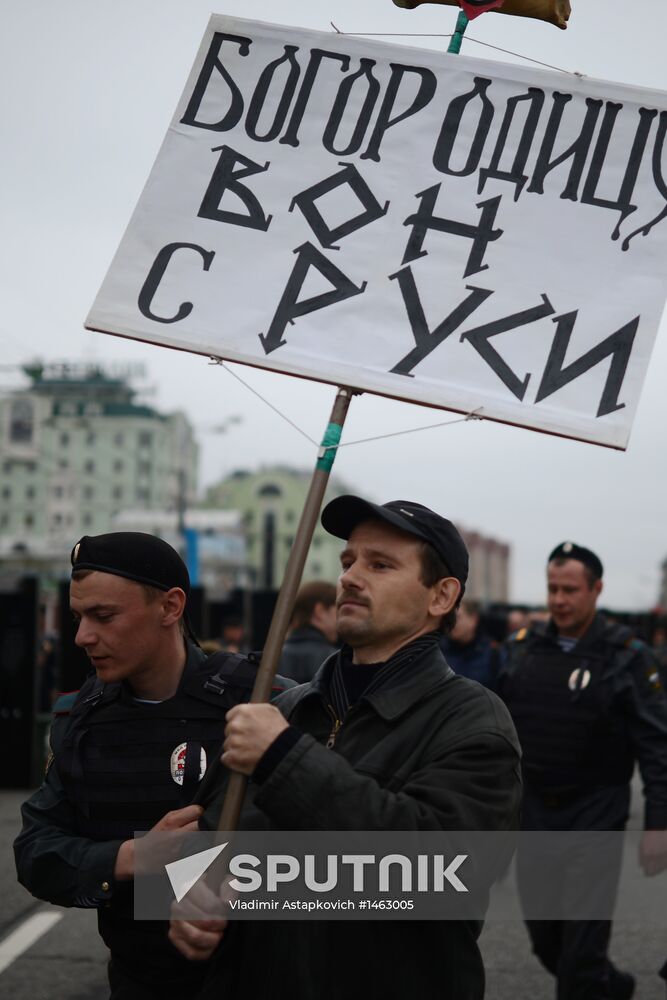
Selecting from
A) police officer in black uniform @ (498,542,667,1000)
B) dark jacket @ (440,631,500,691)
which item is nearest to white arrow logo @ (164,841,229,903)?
police officer in black uniform @ (498,542,667,1000)

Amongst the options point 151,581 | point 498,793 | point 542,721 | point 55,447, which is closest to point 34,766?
point 542,721

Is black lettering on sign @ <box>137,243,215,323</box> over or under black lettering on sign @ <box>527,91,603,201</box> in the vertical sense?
under

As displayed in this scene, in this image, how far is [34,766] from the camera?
13.3m

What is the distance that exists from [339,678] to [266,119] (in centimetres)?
132

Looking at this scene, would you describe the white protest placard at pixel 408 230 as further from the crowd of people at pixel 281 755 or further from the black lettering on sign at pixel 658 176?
the crowd of people at pixel 281 755

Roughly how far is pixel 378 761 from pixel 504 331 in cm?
97

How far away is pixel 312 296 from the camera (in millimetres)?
2951

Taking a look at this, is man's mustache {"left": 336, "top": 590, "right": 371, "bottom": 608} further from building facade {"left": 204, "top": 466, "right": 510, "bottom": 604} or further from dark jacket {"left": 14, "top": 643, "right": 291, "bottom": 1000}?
building facade {"left": 204, "top": 466, "right": 510, "bottom": 604}

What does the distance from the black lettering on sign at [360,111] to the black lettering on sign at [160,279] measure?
1.32 ft

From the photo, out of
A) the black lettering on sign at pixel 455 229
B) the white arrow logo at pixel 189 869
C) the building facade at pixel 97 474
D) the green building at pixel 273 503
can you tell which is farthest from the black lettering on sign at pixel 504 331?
the green building at pixel 273 503

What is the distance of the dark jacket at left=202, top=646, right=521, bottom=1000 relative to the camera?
7.95 ft

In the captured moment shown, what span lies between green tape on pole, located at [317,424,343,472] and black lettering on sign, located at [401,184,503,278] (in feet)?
1.45

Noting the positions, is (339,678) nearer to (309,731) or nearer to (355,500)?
(309,731)

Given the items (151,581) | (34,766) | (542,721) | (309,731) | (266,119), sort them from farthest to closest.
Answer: (34,766), (542,721), (151,581), (266,119), (309,731)
